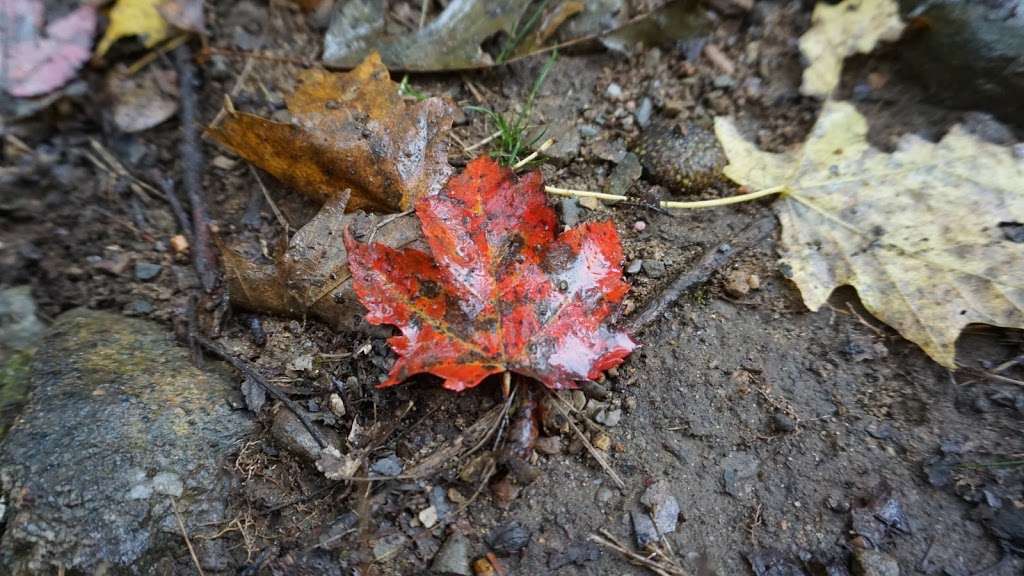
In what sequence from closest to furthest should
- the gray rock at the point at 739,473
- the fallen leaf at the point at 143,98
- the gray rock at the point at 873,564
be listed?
the gray rock at the point at 873,564 → the gray rock at the point at 739,473 → the fallen leaf at the point at 143,98

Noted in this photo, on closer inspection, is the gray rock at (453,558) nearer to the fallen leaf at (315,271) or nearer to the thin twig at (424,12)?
the fallen leaf at (315,271)

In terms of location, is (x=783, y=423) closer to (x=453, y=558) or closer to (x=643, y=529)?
(x=643, y=529)

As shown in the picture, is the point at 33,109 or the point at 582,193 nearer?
the point at 582,193

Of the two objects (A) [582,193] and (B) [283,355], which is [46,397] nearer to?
(B) [283,355]

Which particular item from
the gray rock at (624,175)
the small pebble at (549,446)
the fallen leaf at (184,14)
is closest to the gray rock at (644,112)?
the gray rock at (624,175)

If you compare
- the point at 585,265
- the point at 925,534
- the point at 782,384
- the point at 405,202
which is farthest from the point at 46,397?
the point at 925,534

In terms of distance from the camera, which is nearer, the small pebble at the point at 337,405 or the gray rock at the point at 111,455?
the gray rock at the point at 111,455

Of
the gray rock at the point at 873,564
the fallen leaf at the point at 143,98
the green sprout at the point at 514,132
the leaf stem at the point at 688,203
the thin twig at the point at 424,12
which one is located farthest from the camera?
the thin twig at the point at 424,12
